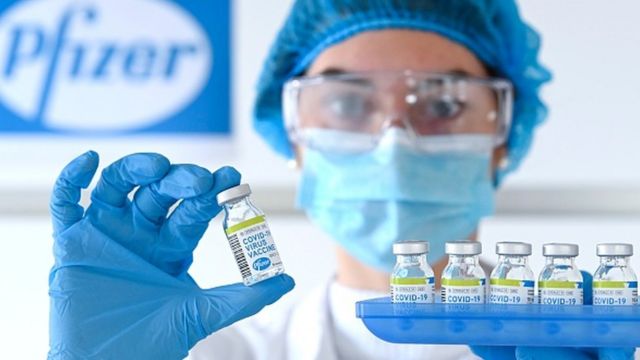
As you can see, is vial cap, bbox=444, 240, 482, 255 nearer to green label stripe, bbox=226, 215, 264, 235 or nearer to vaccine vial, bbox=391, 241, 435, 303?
vaccine vial, bbox=391, 241, 435, 303

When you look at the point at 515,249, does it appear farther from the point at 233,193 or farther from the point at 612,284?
the point at 233,193

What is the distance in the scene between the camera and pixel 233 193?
124 cm

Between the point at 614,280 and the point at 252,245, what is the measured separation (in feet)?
1.53

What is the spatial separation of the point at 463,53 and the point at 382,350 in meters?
0.59

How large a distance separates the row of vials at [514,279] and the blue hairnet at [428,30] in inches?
26.9

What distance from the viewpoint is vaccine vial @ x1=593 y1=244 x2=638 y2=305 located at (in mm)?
1183

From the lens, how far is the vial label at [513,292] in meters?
1.22

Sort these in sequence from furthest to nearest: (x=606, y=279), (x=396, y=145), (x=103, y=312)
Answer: (x=396, y=145) < (x=103, y=312) < (x=606, y=279)

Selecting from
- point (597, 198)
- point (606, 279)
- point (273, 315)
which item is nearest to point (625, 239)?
point (597, 198)

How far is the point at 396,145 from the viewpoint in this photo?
5.56 ft

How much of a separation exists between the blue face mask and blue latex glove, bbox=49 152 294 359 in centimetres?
44

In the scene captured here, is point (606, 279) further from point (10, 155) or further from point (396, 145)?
point (10, 155)

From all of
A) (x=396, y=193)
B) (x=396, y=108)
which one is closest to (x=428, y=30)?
(x=396, y=108)

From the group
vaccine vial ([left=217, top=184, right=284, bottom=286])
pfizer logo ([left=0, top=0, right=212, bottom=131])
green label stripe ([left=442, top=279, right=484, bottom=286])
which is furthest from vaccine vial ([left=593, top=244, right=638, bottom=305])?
pfizer logo ([left=0, top=0, right=212, bottom=131])
